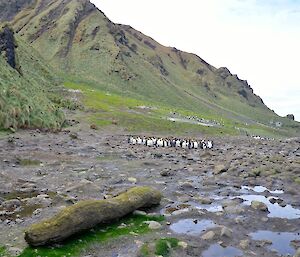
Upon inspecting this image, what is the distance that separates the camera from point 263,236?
780 inches

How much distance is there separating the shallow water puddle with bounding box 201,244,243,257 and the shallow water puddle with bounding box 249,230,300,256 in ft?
5.71

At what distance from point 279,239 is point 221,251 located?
11.7 feet

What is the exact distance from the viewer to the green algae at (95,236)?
15.6m

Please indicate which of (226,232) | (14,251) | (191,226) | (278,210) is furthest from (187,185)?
(14,251)

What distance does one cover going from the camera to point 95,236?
1783 centimetres

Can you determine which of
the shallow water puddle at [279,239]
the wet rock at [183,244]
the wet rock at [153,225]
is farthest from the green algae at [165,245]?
the shallow water puddle at [279,239]

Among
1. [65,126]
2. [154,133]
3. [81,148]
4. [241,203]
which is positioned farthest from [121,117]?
[241,203]

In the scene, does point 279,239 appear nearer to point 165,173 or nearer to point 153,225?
point 153,225

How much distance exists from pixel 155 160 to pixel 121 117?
5164 centimetres

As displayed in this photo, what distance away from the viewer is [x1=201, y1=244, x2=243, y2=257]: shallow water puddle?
56.2 ft

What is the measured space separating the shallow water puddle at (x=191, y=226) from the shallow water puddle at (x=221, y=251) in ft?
5.66

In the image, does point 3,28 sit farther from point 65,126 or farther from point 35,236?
point 35,236

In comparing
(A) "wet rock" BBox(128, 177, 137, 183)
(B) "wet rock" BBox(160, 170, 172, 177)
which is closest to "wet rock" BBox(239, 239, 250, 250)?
(A) "wet rock" BBox(128, 177, 137, 183)

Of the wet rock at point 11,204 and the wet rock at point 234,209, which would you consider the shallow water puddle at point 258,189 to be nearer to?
the wet rock at point 234,209
